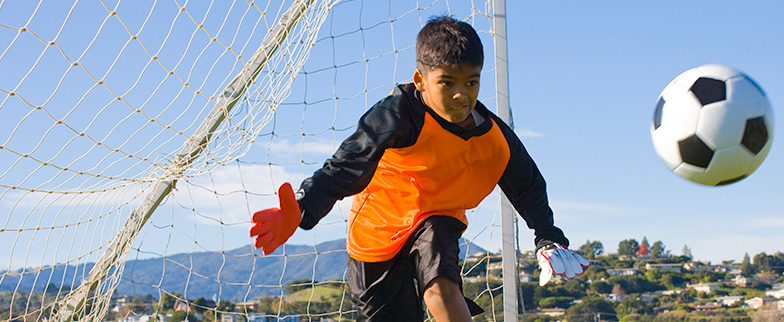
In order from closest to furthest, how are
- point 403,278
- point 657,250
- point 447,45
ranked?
point 447,45, point 403,278, point 657,250

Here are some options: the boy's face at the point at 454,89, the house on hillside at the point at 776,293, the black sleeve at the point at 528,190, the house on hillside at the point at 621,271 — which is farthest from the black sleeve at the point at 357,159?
the house on hillside at the point at 776,293

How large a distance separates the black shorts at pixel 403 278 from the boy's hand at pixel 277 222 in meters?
0.54

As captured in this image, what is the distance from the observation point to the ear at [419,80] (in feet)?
9.83

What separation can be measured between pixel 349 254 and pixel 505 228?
4.02 ft

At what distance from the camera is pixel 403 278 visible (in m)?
3.13

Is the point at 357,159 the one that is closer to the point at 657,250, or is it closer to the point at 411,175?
the point at 411,175

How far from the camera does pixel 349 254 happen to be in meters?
3.28

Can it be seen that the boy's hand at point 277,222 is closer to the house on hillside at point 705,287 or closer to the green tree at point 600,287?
the green tree at point 600,287

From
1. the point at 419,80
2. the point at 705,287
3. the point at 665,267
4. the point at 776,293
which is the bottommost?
the point at 419,80

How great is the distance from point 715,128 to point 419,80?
1158mm

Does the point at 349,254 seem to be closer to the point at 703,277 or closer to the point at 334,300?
the point at 334,300

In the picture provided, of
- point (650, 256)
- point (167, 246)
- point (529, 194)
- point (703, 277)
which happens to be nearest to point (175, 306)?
point (167, 246)

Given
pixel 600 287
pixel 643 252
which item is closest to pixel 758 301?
pixel 643 252

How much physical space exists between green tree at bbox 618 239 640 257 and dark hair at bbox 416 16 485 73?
57788mm
